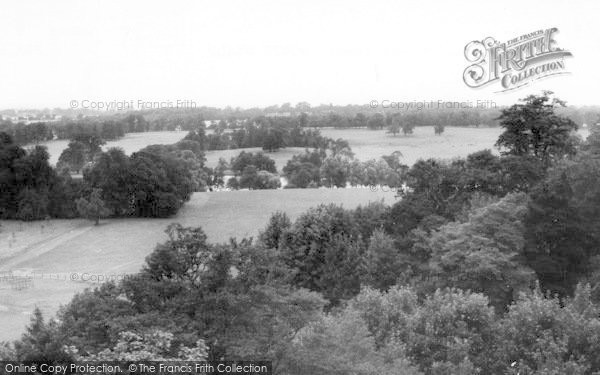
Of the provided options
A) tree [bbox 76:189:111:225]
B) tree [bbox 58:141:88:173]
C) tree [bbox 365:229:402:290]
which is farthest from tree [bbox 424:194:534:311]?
tree [bbox 58:141:88:173]

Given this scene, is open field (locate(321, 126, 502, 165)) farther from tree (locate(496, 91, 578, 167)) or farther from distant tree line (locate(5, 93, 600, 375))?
distant tree line (locate(5, 93, 600, 375))

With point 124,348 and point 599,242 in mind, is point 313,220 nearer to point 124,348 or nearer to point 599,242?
point 599,242

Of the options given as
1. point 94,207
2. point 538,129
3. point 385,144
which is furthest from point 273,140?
point 538,129

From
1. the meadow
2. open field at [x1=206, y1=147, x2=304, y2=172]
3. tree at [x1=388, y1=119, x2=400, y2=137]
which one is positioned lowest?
open field at [x1=206, y1=147, x2=304, y2=172]

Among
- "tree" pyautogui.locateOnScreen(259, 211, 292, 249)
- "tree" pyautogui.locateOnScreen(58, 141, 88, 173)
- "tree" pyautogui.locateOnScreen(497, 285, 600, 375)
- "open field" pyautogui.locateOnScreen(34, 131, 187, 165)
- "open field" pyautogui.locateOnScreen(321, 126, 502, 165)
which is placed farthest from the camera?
"open field" pyautogui.locateOnScreen(34, 131, 187, 165)

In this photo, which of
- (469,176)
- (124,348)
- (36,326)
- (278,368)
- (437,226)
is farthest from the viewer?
(469,176)

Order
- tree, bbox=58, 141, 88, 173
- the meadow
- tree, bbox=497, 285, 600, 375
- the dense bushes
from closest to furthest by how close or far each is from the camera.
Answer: tree, bbox=497, 285, 600, 375, the dense bushes, tree, bbox=58, 141, 88, 173, the meadow

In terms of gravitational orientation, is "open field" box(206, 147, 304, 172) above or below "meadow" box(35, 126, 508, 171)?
below

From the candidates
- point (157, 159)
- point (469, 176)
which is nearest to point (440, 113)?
point (157, 159)
